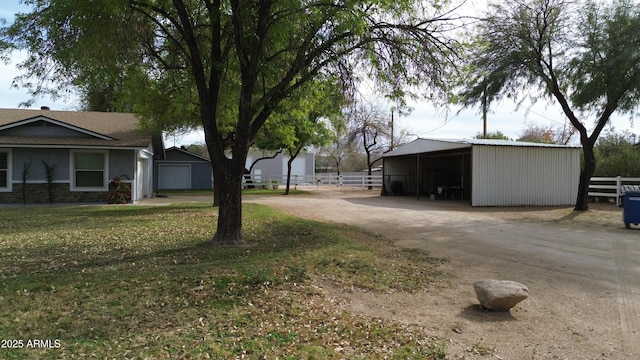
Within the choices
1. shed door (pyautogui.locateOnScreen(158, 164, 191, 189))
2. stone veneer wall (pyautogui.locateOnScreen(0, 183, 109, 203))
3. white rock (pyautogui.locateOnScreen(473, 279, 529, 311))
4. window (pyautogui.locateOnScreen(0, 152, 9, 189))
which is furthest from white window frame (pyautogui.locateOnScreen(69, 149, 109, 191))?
white rock (pyautogui.locateOnScreen(473, 279, 529, 311))

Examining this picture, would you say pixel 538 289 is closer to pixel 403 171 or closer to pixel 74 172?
pixel 74 172

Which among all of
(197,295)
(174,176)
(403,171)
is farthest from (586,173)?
(174,176)

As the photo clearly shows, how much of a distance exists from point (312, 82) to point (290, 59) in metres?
0.74

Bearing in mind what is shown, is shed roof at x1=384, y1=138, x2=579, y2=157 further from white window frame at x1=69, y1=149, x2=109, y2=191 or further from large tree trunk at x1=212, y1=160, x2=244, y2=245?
white window frame at x1=69, y1=149, x2=109, y2=191

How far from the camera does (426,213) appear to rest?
16.7 meters

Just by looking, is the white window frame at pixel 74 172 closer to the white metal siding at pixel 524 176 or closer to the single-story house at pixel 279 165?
the white metal siding at pixel 524 176

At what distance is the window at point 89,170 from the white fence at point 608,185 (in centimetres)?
2402

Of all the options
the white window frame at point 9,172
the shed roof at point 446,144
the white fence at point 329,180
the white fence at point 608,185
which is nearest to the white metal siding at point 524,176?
the shed roof at point 446,144

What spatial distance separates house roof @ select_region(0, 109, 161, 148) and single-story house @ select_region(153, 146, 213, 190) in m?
12.4

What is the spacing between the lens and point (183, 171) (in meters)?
33.5

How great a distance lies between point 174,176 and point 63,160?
15.6 metres

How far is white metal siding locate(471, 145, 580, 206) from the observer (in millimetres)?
20172

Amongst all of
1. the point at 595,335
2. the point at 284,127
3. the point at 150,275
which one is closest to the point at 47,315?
the point at 150,275

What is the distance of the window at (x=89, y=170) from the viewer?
18.0 m
